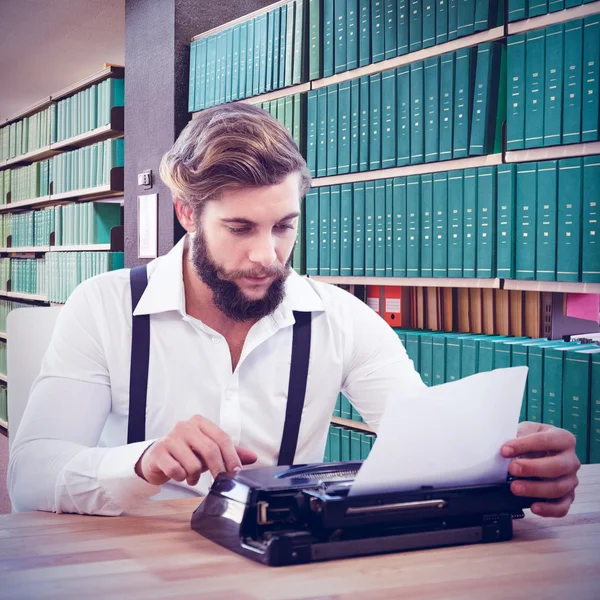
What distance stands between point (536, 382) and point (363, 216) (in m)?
0.85

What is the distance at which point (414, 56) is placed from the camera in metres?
2.53

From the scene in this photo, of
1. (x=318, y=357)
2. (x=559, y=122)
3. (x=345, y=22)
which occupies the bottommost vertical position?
(x=318, y=357)

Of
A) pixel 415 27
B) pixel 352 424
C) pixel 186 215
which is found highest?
pixel 415 27

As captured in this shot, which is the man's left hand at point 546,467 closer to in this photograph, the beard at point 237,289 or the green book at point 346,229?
the beard at point 237,289

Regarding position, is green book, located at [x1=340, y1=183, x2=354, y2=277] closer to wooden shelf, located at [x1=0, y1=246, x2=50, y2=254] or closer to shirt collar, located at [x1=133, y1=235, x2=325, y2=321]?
shirt collar, located at [x1=133, y1=235, x2=325, y2=321]

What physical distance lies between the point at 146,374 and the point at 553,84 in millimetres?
1360

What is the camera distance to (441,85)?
7.90 feet

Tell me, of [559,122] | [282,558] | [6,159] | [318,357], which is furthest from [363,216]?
[6,159]

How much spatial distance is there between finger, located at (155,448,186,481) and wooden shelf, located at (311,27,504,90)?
1742mm

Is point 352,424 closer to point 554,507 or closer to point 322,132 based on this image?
point 322,132

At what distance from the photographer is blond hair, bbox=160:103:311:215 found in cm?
137

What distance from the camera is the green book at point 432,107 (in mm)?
2424

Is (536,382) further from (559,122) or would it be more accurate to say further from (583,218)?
(559,122)

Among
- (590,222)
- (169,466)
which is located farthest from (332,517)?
(590,222)
